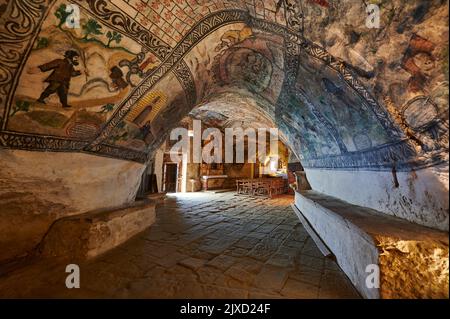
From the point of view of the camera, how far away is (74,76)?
2.42 meters

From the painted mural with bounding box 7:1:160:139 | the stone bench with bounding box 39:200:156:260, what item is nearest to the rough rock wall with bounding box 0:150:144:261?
the stone bench with bounding box 39:200:156:260

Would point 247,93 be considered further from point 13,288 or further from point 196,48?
point 13,288

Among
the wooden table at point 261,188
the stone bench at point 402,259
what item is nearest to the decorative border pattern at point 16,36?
the stone bench at point 402,259

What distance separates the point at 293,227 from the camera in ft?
16.8

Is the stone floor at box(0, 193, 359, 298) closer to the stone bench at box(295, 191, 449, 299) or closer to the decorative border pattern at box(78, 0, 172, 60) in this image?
the stone bench at box(295, 191, 449, 299)

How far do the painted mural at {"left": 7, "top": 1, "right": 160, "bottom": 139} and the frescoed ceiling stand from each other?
0.01 metres

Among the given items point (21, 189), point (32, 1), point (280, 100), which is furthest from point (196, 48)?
point (21, 189)

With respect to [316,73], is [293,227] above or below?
below

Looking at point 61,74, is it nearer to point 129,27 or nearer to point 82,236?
point 129,27

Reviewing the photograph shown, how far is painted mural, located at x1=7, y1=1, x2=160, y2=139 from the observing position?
2.15 m

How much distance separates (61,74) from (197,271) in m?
3.11

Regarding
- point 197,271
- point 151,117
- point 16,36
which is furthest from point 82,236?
point 16,36

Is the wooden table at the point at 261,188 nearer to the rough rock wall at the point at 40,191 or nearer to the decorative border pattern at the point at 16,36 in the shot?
the rough rock wall at the point at 40,191
